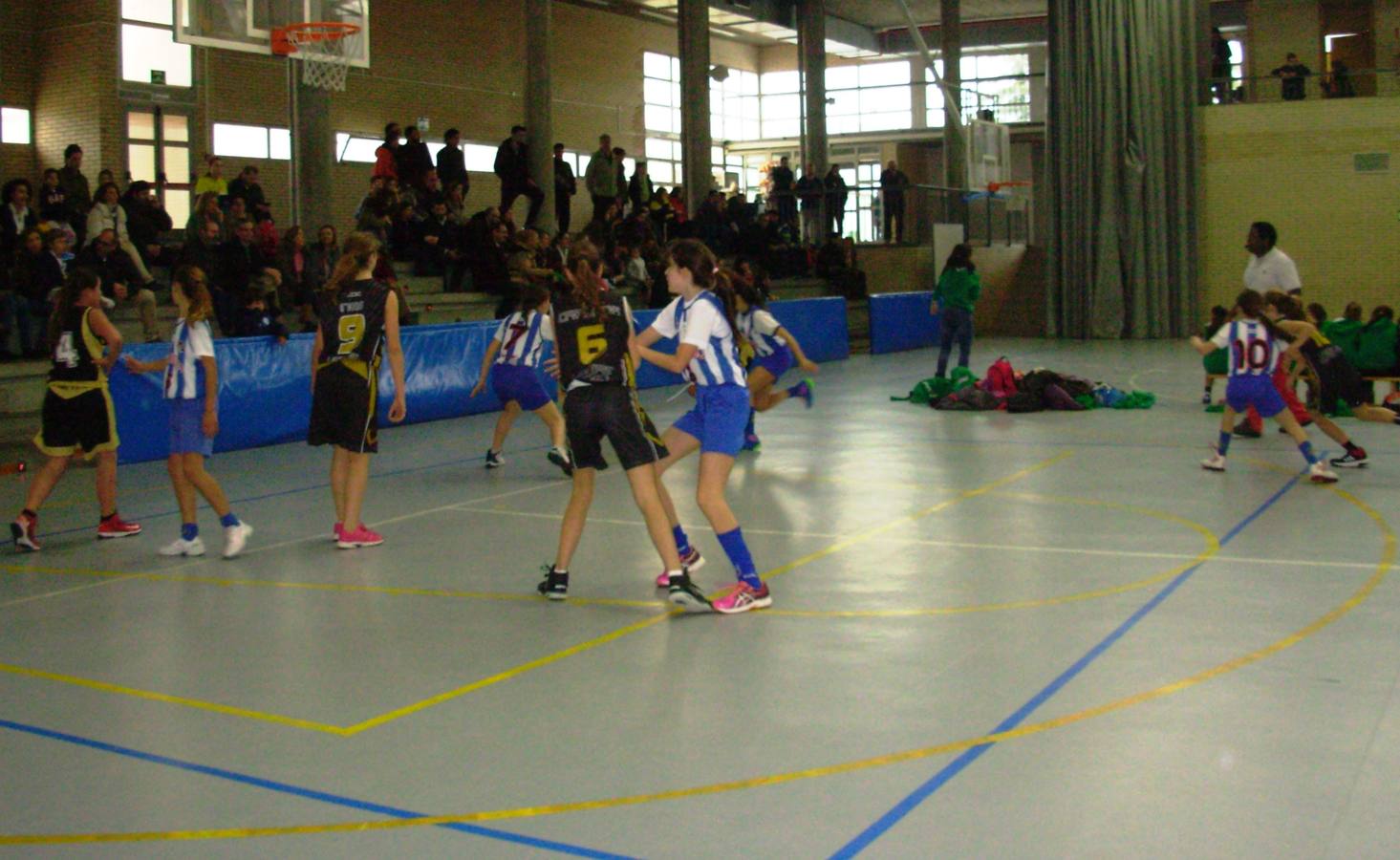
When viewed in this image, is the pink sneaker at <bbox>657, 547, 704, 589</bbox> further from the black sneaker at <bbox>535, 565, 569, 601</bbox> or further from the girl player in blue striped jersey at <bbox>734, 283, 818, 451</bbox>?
the girl player in blue striped jersey at <bbox>734, 283, 818, 451</bbox>

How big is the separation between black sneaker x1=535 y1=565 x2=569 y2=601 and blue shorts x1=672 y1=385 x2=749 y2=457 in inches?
39.1

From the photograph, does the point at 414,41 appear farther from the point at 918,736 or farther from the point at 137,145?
the point at 918,736

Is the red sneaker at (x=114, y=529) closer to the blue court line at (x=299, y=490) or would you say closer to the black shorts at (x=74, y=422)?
the blue court line at (x=299, y=490)

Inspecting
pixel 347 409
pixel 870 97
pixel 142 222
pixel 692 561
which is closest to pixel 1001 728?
pixel 692 561

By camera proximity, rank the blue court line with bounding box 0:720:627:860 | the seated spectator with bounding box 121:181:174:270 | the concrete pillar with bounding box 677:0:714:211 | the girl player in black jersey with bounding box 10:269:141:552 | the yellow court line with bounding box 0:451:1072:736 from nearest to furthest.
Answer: the blue court line with bounding box 0:720:627:860, the yellow court line with bounding box 0:451:1072:736, the girl player in black jersey with bounding box 10:269:141:552, the seated spectator with bounding box 121:181:174:270, the concrete pillar with bounding box 677:0:714:211

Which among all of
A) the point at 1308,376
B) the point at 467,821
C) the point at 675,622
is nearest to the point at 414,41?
the point at 1308,376

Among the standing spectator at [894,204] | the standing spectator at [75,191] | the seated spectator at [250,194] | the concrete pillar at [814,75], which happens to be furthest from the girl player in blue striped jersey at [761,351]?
the concrete pillar at [814,75]

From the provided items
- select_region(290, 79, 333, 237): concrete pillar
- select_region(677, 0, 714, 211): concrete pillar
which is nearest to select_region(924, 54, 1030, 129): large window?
select_region(677, 0, 714, 211): concrete pillar

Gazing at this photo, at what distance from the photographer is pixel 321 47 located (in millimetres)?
16125

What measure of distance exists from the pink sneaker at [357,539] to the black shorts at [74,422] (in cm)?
170

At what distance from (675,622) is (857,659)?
1.10 m

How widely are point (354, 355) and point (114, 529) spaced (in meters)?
2.30

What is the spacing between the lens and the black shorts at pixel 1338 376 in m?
12.9

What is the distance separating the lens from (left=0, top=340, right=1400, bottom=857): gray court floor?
421 cm
